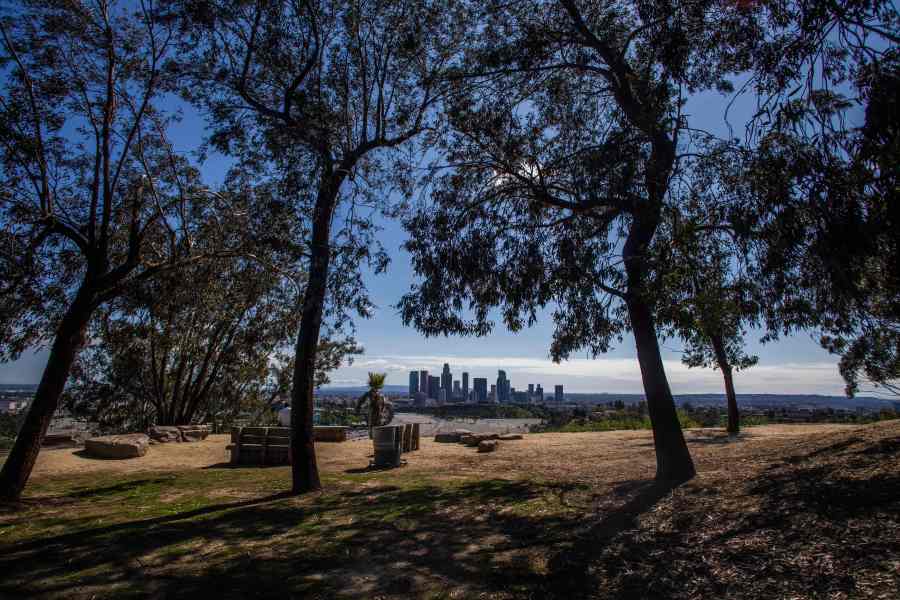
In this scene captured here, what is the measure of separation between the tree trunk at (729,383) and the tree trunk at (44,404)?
61.0 feet

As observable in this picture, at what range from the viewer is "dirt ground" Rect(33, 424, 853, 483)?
1180cm

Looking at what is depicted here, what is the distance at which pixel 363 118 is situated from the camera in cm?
1147

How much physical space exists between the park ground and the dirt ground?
0.40 metres

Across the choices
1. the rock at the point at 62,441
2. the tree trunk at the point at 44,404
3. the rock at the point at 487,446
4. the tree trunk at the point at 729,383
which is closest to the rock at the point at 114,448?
the rock at the point at 62,441

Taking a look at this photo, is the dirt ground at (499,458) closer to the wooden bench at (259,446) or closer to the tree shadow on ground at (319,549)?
the wooden bench at (259,446)

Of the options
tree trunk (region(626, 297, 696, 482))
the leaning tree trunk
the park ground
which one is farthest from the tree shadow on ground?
the leaning tree trunk

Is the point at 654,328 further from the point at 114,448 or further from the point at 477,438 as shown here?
the point at 114,448

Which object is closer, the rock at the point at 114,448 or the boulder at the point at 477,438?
the rock at the point at 114,448

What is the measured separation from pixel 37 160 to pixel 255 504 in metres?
7.57

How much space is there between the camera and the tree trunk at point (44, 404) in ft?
29.1

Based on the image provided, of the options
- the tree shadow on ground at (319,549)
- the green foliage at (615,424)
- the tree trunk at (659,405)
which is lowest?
the green foliage at (615,424)

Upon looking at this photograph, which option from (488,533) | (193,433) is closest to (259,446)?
(193,433)

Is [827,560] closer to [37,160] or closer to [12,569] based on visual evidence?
[12,569]

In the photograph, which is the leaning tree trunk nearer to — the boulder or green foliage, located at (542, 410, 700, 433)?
the boulder
